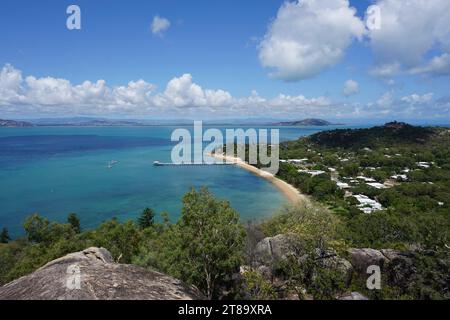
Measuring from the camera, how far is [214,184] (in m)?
63.3

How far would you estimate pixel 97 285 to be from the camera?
9164 mm

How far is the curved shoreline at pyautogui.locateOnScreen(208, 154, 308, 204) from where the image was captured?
51250 mm

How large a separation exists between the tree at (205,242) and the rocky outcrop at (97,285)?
3.13 feet

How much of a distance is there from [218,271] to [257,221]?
2806 cm

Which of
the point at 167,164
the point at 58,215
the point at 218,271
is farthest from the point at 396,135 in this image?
the point at 218,271

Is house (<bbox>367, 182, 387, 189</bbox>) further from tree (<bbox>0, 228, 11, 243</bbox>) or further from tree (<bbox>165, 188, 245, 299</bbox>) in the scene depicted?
tree (<bbox>0, 228, 11, 243</bbox>)

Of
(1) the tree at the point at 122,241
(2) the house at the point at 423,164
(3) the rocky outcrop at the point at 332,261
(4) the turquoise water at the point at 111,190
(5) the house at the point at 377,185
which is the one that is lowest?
(4) the turquoise water at the point at 111,190

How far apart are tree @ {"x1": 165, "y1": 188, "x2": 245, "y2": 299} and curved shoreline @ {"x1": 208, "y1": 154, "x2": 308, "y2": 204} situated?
34623mm

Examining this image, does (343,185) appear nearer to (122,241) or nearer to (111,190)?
(111,190)

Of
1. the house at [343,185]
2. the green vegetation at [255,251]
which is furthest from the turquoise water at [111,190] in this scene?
the house at [343,185]

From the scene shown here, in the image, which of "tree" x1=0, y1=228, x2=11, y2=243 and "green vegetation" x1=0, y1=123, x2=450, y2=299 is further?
"tree" x1=0, y1=228, x2=11, y2=243

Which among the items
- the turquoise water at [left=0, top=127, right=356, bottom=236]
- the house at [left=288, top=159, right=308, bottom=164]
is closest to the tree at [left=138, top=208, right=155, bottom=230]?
the turquoise water at [left=0, top=127, right=356, bottom=236]

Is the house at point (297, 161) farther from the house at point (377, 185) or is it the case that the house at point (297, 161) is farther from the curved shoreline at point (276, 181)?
the house at point (377, 185)

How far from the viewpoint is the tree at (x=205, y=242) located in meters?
11.4
